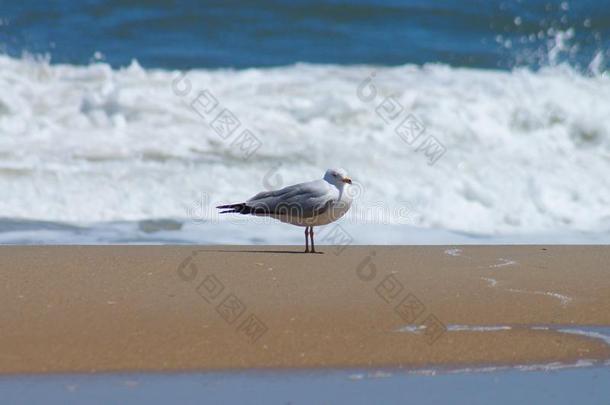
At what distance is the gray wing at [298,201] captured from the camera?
22.2 feet

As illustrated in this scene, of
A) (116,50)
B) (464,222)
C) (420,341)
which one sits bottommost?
(420,341)

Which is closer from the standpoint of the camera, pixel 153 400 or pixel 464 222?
pixel 153 400

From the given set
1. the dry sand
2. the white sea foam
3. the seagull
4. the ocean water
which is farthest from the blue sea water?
the dry sand

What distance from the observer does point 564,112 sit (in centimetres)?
1131

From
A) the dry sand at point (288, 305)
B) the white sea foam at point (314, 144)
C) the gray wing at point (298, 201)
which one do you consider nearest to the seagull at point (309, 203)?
the gray wing at point (298, 201)

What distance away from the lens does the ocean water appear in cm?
855

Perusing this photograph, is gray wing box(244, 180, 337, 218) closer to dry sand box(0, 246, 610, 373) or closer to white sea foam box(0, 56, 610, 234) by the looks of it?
dry sand box(0, 246, 610, 373)

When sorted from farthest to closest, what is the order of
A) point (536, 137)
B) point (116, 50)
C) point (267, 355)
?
point (116, 50)
point (536, 137)
point (267, 355)

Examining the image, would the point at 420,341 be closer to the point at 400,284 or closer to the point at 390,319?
the point at 390,319

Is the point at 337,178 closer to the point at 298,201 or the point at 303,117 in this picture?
the point at 298,201

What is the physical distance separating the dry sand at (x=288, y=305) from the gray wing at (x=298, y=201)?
241 millimetres

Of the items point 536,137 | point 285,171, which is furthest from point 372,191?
point 536,137

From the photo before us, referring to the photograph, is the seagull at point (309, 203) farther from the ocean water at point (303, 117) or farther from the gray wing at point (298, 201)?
the ocean water at point (303, 117)

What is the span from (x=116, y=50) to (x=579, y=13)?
214 inches
